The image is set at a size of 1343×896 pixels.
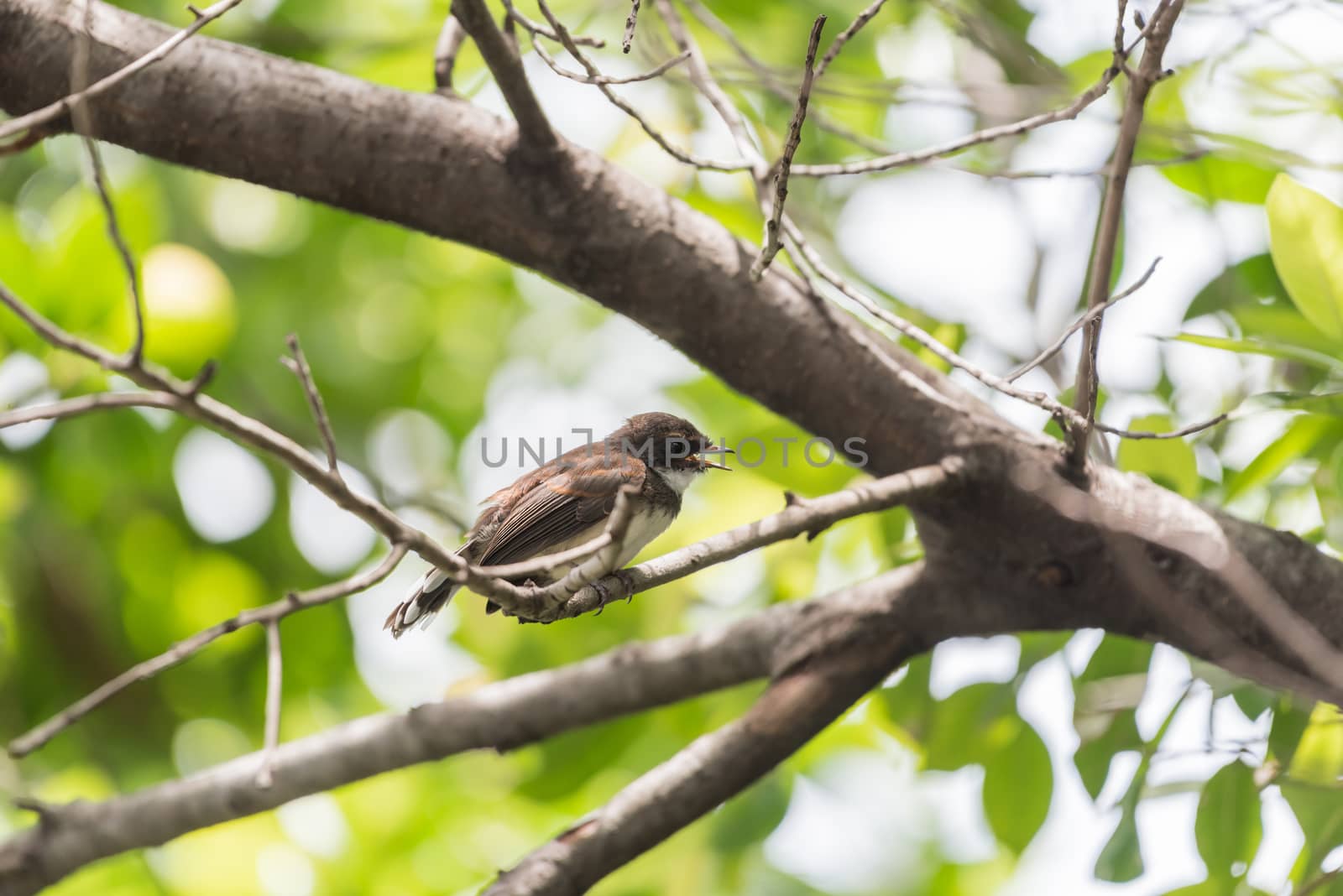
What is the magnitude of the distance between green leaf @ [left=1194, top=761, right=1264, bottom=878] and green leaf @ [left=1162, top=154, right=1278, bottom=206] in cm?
204

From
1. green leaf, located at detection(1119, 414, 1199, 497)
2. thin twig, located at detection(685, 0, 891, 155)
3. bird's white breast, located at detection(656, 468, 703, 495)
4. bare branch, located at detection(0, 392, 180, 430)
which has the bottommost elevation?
bare branch, located at detection(0, 392, 180, 430)

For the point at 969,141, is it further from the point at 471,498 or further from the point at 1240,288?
the point at 471,498

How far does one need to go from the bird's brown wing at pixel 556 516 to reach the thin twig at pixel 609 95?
121cm

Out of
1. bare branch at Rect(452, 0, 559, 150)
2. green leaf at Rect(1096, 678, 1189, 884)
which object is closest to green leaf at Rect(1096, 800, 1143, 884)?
green leaf at Rect(1096, 678, 1189, 884)

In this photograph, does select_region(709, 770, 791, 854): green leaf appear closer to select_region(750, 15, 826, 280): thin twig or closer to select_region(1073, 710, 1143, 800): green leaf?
select_region(1073, 710, 1143, 800): green leaf

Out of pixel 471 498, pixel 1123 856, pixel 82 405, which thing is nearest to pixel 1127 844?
pixel 1123 856

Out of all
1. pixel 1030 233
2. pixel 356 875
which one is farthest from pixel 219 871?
pixel 1030 233

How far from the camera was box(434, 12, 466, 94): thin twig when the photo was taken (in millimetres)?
3576

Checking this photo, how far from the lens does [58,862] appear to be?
390 cm

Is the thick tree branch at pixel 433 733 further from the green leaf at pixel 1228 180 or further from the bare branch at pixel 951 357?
the green leaf at pixel 1228 180

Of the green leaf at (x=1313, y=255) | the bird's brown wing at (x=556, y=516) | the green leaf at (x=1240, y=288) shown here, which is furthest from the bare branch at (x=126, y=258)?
the green leaf at (x=1240, y=288)

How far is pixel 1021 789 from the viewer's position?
3836 millimetres

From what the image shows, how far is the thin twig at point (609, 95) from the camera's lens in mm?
2891

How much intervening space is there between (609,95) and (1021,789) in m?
2.56
